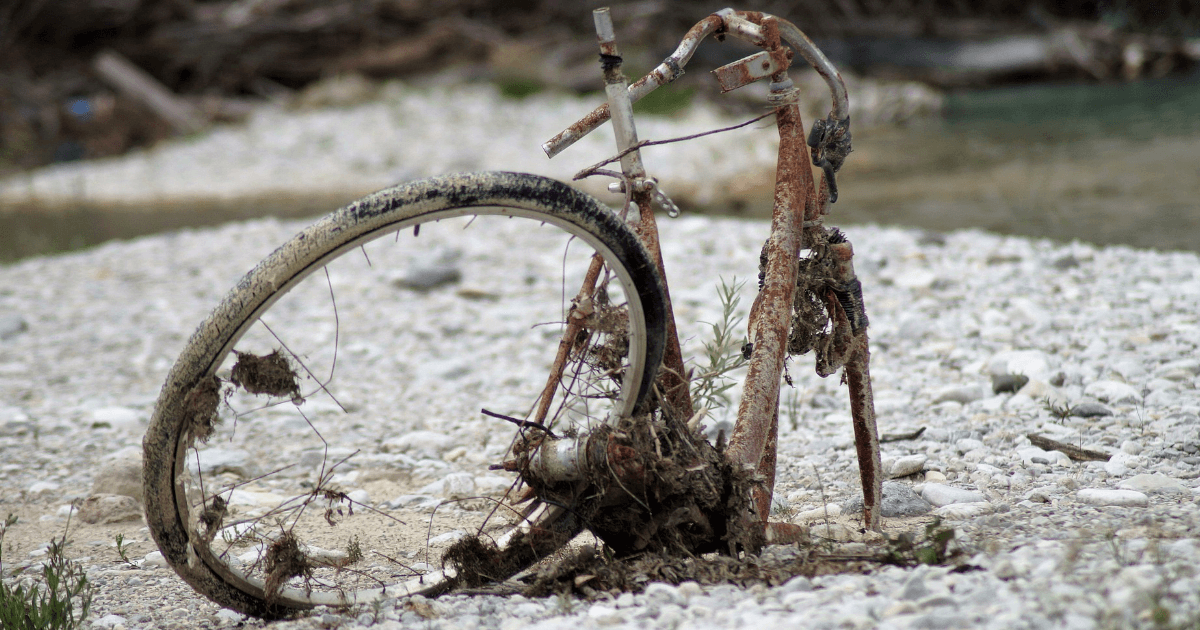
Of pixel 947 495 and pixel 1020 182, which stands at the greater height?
pixel 1020 182

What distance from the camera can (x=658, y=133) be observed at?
33.7 feet

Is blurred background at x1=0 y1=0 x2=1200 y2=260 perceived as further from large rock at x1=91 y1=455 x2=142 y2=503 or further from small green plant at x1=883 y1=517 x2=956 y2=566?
small green plant at x1=883 y1=517 x2=956 y2=566

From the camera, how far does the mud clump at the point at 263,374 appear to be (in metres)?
1.66

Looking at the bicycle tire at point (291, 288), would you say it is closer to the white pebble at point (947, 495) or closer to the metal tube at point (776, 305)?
the metal tube at point (776, 305)

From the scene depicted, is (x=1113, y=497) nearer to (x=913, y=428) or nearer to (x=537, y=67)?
(x=913, y=428)

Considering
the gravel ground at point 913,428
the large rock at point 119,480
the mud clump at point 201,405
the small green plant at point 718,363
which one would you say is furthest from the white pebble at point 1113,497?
the large rock at point 119,480

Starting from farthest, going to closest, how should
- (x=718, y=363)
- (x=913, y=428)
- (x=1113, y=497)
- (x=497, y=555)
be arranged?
(x=913, y=428) → (x=718, y=363) → (x=1113, y=497) → (x=497, y=555)

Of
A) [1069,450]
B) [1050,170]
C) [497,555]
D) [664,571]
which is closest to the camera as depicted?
[664,571]

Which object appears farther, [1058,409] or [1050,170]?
[1050,170]

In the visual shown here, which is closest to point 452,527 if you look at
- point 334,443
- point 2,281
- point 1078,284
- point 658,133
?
point 334,443

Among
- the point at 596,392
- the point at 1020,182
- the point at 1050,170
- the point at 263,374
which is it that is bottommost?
the point at 596,392

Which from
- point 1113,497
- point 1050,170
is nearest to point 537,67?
point 1050,170

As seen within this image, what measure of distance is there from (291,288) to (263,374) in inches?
7.0

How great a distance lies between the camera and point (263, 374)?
1.67m
